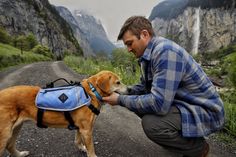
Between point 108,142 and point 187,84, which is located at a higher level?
point 187,84

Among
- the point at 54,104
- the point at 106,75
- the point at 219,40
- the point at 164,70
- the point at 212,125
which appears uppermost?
the point at 164,70

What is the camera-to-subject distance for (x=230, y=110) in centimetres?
572

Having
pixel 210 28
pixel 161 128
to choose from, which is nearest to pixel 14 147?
pixel 161 128

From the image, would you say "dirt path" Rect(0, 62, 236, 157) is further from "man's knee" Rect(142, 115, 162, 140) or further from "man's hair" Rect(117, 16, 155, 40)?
"man's hair" Rect(117, 16, 155, 40)

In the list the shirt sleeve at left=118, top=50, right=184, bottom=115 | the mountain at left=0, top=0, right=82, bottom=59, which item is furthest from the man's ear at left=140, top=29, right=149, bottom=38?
the mountain at left=0, top=0, right=82, bottom=59

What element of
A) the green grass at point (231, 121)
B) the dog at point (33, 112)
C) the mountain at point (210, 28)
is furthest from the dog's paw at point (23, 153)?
the mountain at point (210, 28)

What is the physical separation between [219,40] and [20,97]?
511 feet

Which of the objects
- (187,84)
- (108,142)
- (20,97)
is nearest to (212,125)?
(187,84)

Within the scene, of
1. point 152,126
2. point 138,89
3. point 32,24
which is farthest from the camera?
point 32,24

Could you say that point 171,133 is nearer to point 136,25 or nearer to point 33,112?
point 136,25

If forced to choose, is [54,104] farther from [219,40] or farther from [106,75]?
[219,40]

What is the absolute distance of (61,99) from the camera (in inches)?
142

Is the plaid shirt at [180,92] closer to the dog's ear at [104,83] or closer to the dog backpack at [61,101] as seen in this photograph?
the dog's ear at [104,83]

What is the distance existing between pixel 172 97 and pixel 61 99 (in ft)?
5.03
